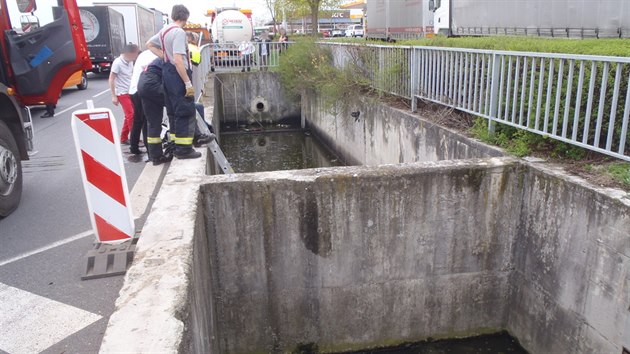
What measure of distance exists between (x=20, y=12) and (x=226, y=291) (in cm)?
489

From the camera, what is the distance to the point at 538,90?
4859 millimetres

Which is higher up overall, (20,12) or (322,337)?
(20,12)

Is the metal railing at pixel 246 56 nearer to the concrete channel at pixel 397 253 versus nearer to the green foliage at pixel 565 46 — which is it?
the green foliage at pixel 565 46

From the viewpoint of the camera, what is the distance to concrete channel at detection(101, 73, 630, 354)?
4145mm

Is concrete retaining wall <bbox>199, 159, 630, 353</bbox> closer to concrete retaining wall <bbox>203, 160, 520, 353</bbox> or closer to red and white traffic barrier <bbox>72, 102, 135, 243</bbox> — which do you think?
concrete retaining wall <bbox>203, 160, 520, 353</bbox>

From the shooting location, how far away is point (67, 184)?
7141 mm

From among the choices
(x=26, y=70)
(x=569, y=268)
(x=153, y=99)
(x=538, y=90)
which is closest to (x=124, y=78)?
(x=26, y=70)

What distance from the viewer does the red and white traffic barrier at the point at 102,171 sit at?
4.28m

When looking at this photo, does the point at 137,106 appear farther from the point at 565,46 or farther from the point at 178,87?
the point at 565,46

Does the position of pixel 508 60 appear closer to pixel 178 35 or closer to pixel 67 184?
pixel 178 35

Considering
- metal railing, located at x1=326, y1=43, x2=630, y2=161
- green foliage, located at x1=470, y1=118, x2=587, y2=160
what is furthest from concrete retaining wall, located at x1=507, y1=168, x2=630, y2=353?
metal railing, located at x1=326, y1=43, x2=630, y2=161

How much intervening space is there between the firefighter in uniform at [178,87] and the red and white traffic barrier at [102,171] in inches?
47.7

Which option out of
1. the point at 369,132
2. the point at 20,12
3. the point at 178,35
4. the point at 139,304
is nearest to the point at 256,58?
the point at 369,132

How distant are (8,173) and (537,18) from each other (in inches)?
429
